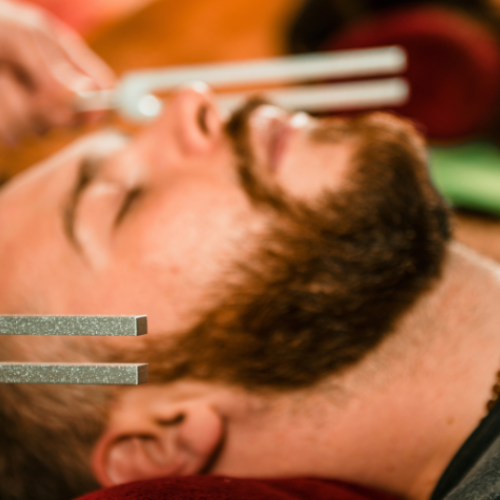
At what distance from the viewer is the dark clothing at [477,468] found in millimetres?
343

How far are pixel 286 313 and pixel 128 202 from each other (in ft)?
0.69

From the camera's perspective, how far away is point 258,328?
0.48m

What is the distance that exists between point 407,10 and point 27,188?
0.87m

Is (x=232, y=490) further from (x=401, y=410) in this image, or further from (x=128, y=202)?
→ (x=128, y=202)

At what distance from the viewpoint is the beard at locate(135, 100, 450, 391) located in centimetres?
48

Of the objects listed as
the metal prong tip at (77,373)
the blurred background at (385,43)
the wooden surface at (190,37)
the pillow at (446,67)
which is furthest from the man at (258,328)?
the wooden surface at (190,37)

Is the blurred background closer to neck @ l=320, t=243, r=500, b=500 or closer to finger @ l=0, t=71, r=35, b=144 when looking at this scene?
finger @ l=0, t=71, r=35, b=144

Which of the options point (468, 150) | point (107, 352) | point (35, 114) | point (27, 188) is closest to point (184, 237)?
point (107, 352)

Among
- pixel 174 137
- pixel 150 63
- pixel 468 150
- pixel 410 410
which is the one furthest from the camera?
pixel 150 63

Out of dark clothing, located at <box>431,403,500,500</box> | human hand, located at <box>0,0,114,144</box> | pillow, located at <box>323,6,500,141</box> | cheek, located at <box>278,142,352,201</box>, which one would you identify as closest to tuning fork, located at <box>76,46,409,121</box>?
human hand, located at <box>0,0,114,144</box>

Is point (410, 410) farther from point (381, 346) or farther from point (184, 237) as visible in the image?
point (184, 237)

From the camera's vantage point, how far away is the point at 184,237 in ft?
1.60

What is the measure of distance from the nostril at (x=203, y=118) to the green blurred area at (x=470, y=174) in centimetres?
43

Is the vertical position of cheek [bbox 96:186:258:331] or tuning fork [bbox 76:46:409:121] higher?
tuning fork [bbox 76:46:409:121]
